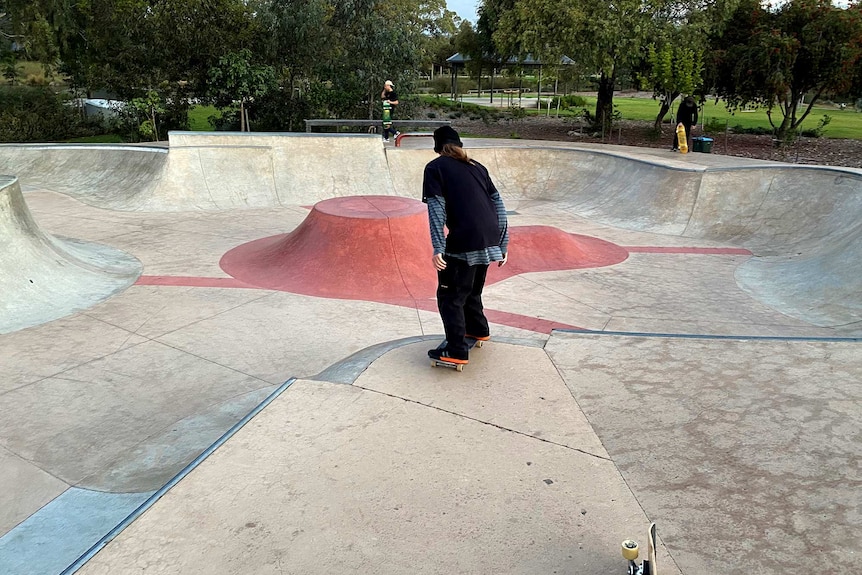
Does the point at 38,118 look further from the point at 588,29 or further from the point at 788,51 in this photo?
the point at 788,51

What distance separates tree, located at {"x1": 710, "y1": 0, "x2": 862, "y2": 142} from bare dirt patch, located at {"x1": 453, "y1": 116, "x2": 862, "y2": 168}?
1.43m

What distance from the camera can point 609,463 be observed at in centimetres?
341

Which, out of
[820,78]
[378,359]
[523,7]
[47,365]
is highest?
[523,7]

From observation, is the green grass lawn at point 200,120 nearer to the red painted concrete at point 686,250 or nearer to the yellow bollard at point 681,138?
the yellow bollard at point 681,138

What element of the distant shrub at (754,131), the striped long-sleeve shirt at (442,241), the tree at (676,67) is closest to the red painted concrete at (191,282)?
the striped long-sleeve shirt at (442,241)

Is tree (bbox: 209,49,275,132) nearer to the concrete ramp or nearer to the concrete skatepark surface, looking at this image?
the concrete ramp

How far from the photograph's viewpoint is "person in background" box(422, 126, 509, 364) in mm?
4258

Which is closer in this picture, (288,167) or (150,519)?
(150,519)

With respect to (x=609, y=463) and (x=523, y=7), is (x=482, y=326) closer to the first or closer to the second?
(x=609, y=463)

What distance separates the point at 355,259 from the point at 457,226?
15.9 ft

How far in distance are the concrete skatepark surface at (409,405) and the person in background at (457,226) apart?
0.45m

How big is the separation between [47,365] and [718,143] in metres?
24.3

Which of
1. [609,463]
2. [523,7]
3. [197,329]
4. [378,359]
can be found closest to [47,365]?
[197,329]

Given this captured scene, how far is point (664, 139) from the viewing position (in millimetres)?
25000
